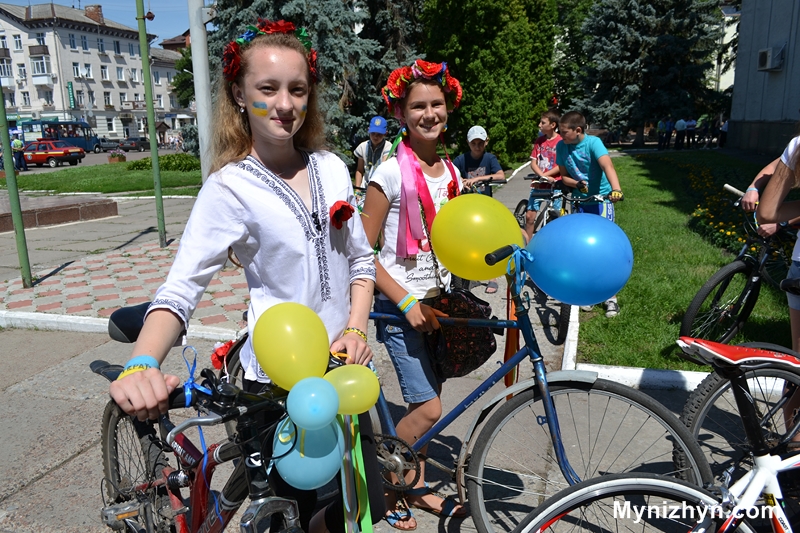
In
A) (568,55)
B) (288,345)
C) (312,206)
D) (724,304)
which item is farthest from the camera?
(568,55)

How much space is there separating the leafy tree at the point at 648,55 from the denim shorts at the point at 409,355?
3194 centimetres

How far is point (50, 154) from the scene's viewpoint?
3691 cm

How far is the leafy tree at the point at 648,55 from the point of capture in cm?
3109

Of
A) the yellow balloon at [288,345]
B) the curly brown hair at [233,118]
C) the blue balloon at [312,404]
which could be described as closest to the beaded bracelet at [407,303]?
the curly brown hair at [233,118]

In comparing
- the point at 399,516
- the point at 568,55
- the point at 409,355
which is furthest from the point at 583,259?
the point at 568,55

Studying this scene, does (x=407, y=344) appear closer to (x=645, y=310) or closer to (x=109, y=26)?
(x=645, y=310)

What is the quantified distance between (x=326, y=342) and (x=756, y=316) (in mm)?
4855

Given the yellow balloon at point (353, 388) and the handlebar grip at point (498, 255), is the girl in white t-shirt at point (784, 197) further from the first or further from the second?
the yellow balloon at point (353, 388)

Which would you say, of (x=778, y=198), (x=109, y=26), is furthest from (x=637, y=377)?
(x=109, y=26)

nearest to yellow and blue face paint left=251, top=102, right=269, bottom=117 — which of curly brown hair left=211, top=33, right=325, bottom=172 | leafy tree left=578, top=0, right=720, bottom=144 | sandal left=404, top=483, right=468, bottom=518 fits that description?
curly brown hair left=211, top=33, right=325, bottom=172

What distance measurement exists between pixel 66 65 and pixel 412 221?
80448 mm

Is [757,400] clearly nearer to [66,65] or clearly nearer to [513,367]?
[513,367]

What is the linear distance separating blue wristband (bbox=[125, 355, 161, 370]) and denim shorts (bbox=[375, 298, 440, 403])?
4.41ft

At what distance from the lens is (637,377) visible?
4.41m
